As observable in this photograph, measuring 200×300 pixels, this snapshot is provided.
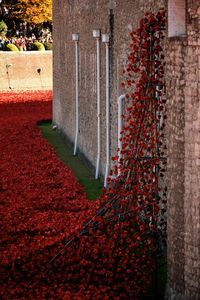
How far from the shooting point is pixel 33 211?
17062 millimetres

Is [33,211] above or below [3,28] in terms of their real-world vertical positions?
above

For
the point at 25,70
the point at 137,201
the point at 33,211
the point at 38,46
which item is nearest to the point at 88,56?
the point at 33,211

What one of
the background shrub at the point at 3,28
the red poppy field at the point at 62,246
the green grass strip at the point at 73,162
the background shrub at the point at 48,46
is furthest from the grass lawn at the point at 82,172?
the background shrub at the point at 3,28

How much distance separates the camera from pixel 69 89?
27.3 meters

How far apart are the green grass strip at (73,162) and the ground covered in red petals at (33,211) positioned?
0.23 metres

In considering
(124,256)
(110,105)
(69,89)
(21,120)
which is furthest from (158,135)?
(21,120)

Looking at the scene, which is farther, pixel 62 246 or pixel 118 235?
pixel 62 246

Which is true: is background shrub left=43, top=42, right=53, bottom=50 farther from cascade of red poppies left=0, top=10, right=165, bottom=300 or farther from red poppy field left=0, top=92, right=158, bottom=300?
cascade of red poppies left=0, top=10, right=165, bottom=300

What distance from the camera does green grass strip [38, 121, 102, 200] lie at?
1967 centimetres

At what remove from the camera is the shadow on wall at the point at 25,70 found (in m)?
46.3

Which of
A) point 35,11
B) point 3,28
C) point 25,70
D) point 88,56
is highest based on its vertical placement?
point 88,56

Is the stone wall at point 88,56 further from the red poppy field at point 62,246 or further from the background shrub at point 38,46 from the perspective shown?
the background shrub at point 38,46

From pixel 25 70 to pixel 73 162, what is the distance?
2361 cm

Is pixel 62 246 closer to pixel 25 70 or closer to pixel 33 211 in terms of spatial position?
pixel 33 211
